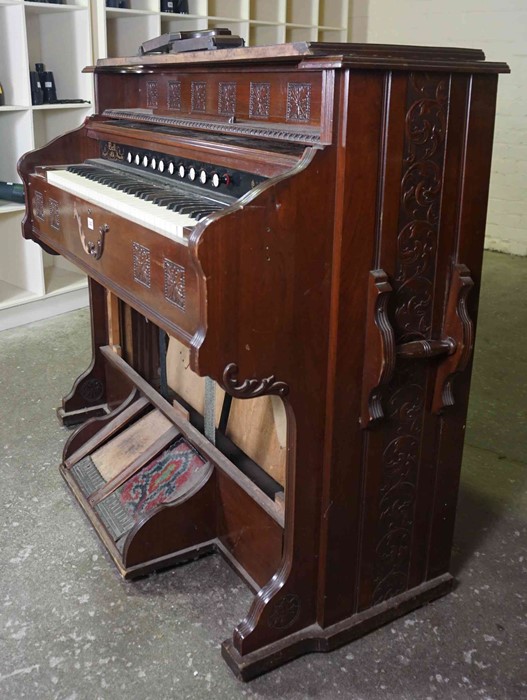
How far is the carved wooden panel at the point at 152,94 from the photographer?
6.66ft

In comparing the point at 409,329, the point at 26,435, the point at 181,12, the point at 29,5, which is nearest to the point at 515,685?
the point at 409,329

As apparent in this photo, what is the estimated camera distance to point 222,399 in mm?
1987

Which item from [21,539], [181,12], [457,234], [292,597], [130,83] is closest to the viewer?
[457,234]

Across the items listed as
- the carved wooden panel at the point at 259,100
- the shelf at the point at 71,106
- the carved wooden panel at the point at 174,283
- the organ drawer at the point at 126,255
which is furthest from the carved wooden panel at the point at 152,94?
Result: the shelf at the point at 71,106

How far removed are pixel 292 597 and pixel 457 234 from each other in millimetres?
820

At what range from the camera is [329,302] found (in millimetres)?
1365

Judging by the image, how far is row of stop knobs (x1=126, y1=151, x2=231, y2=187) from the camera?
5.06 feet

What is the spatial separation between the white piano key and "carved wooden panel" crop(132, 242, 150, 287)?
0.05m

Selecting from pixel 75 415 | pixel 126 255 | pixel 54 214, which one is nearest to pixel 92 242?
pixel 126 255

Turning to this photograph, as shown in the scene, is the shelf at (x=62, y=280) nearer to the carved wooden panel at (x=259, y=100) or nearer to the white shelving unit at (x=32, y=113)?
the white shelving unit at (x=32, y=113)

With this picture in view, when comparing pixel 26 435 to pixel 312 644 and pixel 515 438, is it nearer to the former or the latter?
pixel 312 644

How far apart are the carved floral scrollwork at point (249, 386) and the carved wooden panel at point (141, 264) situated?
30 cm

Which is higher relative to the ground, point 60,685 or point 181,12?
point 181,12

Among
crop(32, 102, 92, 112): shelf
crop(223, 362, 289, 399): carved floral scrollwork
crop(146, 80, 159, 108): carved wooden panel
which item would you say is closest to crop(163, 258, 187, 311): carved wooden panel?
crop(223, 362, 289, 399): carved floral scrollwork
